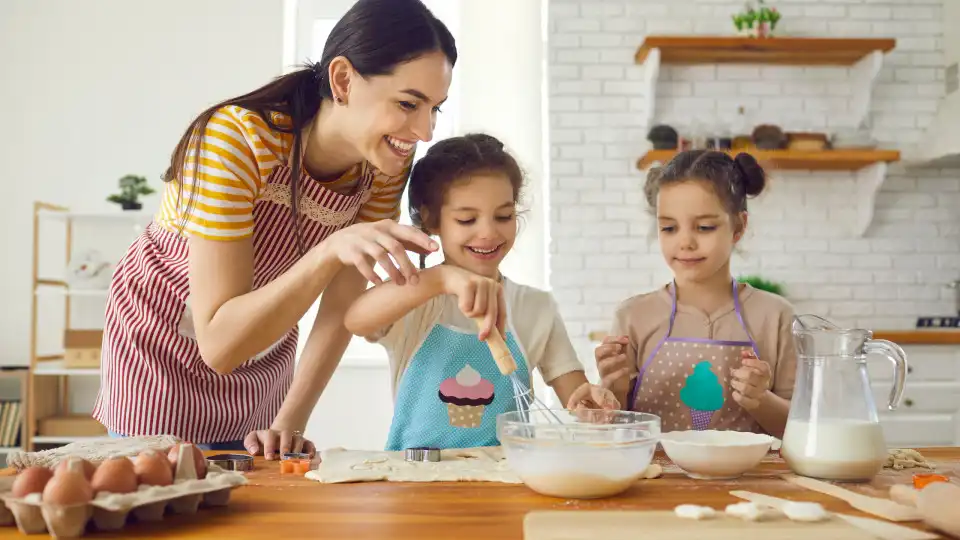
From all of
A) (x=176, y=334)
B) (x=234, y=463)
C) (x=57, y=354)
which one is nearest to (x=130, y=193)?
(x=57, y=354)

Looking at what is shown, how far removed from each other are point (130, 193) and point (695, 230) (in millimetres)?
2982

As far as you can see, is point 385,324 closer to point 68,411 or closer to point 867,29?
point 68,411

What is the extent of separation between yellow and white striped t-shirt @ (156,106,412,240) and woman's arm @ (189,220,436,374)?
1.1 inches

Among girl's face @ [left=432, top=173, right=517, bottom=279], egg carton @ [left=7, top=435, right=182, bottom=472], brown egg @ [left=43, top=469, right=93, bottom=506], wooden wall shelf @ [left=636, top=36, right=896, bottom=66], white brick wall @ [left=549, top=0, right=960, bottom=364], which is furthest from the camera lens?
white brick wall @ [left=549, top=0, right=960, bottom=364]

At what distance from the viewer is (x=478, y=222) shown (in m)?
1.60

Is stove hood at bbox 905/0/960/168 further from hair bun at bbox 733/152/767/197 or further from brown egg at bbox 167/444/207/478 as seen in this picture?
brown egg at bbox 167/444/207/478

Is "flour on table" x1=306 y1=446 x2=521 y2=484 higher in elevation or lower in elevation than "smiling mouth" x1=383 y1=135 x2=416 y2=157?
lower

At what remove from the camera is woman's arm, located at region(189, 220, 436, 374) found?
1.15 meters

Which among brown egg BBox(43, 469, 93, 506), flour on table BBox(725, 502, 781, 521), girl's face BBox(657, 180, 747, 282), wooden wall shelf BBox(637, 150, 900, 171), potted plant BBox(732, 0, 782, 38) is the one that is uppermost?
potted plant BBox(732, 0, 782, 38)

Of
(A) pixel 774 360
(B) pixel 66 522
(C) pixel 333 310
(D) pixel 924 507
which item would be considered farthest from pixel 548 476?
(A) pixel 774 360

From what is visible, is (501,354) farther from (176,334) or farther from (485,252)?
(176,334)

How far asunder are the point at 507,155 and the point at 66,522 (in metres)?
1.14

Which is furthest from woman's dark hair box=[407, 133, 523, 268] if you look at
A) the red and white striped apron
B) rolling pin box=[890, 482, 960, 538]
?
rolling pin box=[890, 482, 960, 538]

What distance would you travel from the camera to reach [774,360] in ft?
5.72
